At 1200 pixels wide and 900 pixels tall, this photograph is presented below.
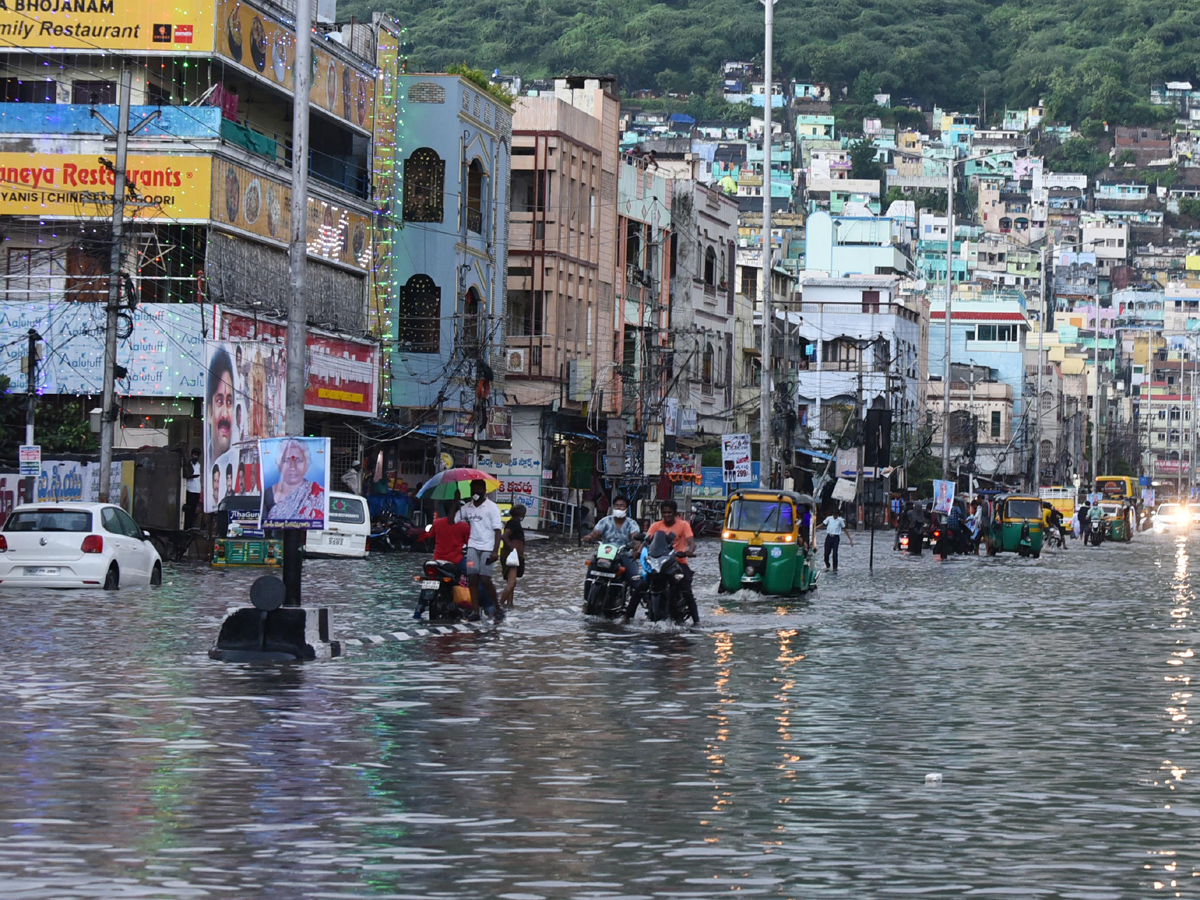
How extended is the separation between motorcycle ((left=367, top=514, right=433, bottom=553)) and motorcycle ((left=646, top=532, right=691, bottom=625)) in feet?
85.2

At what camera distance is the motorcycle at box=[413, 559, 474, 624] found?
90.9 feet

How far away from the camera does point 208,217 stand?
48250mm

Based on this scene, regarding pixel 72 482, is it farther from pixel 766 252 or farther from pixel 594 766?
pixel 594 766

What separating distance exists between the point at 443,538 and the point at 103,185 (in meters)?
23.3

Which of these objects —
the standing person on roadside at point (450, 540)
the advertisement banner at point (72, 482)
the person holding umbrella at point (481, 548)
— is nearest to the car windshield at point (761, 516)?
the person holding umbrella at point (481, 548)

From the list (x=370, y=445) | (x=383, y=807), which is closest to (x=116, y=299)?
(x=370, y=445)

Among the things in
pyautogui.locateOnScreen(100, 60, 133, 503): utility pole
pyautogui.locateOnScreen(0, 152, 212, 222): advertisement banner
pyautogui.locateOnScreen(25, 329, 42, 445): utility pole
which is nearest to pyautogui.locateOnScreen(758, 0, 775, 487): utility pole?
pyautogui.locateOnScreen(0, 152, 212, 222): advertisement banner

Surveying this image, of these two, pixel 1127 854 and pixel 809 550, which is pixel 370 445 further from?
pixel 1127 854

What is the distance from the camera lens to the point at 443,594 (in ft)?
91.4

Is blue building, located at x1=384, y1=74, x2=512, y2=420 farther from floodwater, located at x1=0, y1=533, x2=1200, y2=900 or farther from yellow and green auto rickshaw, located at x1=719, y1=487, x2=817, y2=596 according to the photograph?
floodwater, located at x1=0, y1=533, x2=1200, y2=900

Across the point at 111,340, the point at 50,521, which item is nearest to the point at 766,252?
the point at 111,340

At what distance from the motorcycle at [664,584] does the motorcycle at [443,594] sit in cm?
229

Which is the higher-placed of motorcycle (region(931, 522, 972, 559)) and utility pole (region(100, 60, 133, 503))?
utility pole (region(100, 60, 133, 503))

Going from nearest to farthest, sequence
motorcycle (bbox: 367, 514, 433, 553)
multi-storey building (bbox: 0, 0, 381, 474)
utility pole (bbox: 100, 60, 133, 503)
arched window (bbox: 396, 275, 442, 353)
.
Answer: utility pole (bbox: 100, 60, 133, 503) → multi-storey building (bbox: 0, 0, 381, 474) → motorcycle (bbox: 367, 514, 433, 553) → arched window (bbox: 396, 275, 442, 353)
